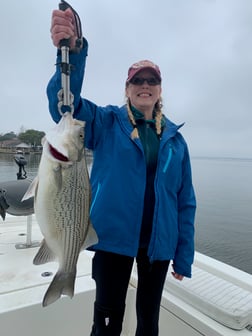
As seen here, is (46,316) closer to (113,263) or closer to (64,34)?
(113,263)

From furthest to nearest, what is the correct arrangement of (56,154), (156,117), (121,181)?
(156,117) → (121,181) → (56,154)

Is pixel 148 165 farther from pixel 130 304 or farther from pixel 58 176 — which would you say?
pixel 130 304

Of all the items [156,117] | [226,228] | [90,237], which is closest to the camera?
[90,237]

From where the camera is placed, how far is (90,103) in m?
1.73

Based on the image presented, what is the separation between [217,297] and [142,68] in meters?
1.76

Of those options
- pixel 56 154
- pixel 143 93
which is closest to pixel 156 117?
pixel 143 93

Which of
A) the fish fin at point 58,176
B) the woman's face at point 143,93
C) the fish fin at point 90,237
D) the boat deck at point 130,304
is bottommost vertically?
the boat deck at point 130,304

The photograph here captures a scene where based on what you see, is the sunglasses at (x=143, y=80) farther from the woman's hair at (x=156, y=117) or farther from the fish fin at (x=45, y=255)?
the fish fin at (x=45, y=255)

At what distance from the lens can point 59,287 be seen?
57.0 inches

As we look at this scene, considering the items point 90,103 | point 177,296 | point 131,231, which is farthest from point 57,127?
point 177,296

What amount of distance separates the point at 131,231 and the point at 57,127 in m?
0.72

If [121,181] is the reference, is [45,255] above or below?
below

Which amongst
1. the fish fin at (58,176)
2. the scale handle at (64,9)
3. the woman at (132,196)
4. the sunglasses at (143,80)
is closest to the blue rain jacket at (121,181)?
the woman at (132,196)

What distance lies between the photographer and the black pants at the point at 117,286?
1.71 meters
